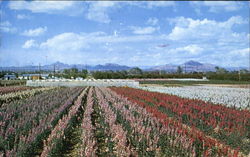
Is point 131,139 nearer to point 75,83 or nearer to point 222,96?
point 222,96

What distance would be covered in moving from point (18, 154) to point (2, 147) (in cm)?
132

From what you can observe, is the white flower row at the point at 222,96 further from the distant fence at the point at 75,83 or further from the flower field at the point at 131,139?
the distant fence at the point at 75,83

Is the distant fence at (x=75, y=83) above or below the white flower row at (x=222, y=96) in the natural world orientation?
above

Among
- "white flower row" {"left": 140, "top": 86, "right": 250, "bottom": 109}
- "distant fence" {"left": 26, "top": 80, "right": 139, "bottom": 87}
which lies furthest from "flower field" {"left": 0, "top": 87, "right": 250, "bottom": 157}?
"distant fence" {"left": 26, "top": 80, "right": 139, "bottom": 87}

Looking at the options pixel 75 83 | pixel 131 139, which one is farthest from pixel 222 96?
pixel 75 83

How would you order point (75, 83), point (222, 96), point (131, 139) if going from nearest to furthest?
point (131, 139)
point (222, 96)
point (75, 83)

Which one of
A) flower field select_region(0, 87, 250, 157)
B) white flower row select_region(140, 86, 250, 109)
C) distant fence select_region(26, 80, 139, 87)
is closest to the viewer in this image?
flower field select_region(0, 87, 250, 157)

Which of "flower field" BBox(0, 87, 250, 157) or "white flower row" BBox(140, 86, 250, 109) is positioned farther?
"white flower row" BBox(140, 86, 250, 109)

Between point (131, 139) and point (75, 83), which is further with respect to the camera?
point (75, 83)

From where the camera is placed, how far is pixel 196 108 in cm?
1162

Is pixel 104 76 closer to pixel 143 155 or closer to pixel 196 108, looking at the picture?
pixel 196 108

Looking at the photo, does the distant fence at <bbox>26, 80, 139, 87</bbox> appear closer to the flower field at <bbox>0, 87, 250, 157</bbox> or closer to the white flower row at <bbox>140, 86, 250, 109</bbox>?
the white flower row at <bbox>140, 86, 250, 109</bbox>

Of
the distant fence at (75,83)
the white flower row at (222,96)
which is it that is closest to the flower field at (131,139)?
the white flower row at (222,96)

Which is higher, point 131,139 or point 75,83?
point 75,83
